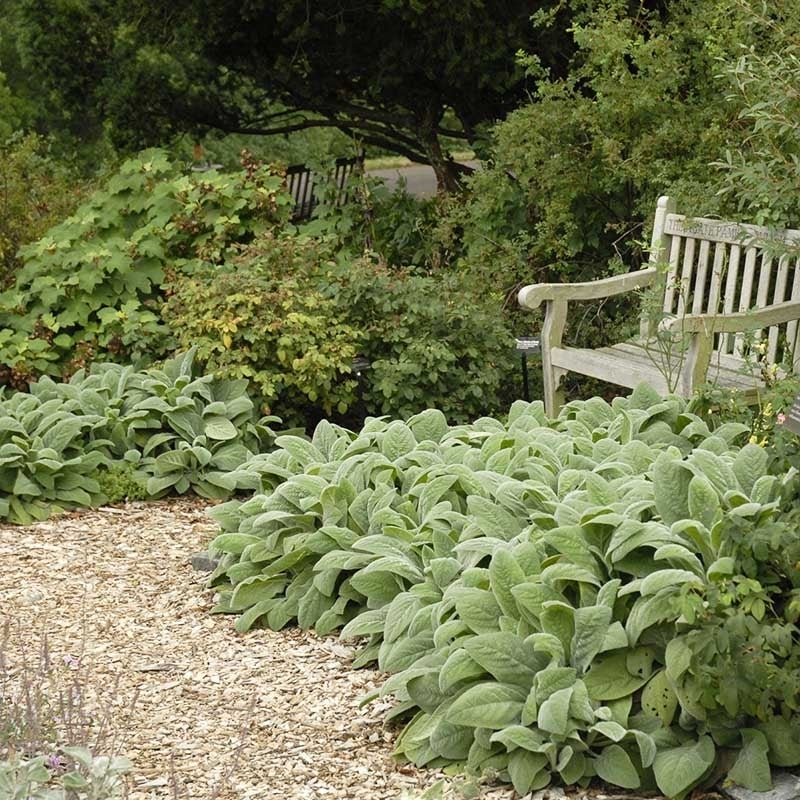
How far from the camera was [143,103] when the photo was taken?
11.0 metres

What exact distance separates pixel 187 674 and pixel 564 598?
1.36 meters

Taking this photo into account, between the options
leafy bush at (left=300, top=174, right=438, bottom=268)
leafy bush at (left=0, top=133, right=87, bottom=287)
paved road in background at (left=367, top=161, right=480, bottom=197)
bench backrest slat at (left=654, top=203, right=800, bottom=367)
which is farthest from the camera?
paved road in background at (left=367, top=161, right=480, bottom=197)

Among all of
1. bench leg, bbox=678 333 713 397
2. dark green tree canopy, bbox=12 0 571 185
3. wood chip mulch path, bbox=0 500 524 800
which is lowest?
wood chip mulch path, bbox=0 500 524 800

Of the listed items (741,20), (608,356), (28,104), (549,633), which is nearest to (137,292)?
(608,356)

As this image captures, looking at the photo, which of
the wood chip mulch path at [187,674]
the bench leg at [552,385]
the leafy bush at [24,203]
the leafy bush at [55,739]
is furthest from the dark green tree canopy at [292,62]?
the leafy bush at [55,739]

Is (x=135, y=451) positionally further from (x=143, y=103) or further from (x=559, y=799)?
(x=143, y=103)

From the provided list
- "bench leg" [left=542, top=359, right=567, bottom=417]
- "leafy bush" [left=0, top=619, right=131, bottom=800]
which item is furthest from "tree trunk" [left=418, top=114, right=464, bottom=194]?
"leafy bush" [left=0, top=619, right=131, bottom=800]

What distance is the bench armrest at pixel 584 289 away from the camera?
6457 millimetres

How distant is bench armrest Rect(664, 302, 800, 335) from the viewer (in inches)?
217

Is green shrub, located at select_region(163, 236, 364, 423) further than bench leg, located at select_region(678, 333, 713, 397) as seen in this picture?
Yes

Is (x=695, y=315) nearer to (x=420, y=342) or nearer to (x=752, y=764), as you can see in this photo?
(x=420, y=342)

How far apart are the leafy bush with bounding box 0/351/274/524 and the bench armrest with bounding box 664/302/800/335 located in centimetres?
209

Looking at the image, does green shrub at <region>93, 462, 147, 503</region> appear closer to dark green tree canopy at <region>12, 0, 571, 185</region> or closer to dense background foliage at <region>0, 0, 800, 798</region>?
dense background foliage at <region>0, 0, 800, 798</region>

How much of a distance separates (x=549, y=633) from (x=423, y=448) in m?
1.76
